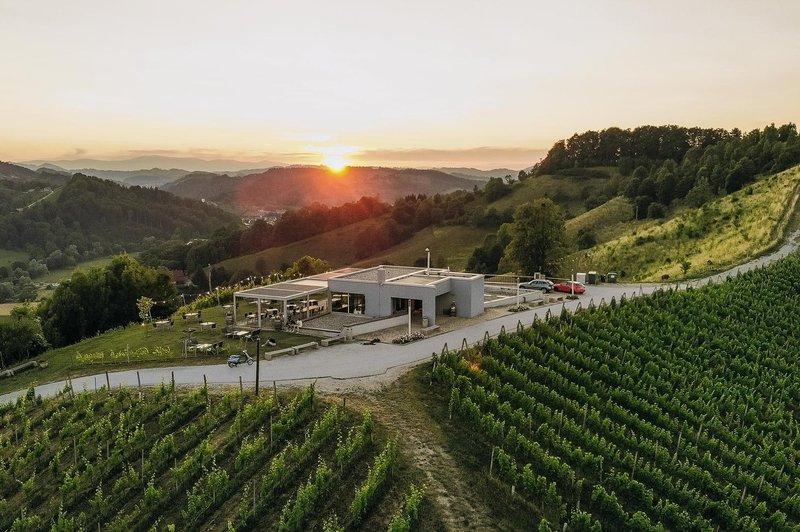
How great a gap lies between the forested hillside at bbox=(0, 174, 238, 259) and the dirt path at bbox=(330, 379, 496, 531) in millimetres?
146557

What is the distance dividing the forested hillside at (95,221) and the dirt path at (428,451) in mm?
146557

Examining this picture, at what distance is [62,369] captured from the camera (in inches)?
1040

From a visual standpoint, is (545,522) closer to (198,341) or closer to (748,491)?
(748,491)

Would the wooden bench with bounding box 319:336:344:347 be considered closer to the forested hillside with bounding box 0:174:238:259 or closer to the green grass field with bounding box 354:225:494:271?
the green grass field with bounding box 354:225:494:271

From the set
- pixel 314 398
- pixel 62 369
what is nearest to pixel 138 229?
pixel 62 369

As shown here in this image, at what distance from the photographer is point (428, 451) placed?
16.9 meters

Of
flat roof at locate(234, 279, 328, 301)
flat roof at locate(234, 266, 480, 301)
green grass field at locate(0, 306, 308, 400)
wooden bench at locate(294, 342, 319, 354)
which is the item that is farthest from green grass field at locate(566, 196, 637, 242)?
green grass field at locate(0, 306, 308, 400)

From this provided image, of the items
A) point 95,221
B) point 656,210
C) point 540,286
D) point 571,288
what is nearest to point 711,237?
point 656,210

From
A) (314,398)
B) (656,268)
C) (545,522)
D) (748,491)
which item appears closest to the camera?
(545,522)

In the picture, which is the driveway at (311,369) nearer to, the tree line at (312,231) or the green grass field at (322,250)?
the tree line at (312,231)

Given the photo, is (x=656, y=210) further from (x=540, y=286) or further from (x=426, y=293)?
(x=426, y=293)

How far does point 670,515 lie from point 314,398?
11.7 meters

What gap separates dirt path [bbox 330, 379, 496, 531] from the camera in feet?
47.5

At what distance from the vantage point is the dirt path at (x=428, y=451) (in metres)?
14.5
